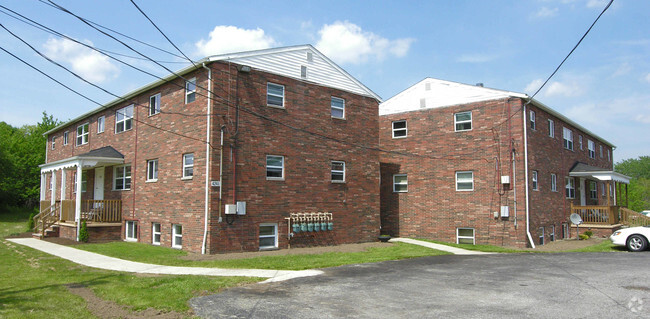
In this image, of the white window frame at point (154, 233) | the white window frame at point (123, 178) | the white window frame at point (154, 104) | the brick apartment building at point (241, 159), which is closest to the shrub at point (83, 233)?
the brick apartment building at point (241, 159)

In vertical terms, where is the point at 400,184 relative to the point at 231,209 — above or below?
above

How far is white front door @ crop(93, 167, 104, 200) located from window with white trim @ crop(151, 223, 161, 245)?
19.9 ft

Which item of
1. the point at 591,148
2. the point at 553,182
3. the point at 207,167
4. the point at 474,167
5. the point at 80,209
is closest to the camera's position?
the point at 207,167

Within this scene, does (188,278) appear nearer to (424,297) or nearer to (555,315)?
(424,297)

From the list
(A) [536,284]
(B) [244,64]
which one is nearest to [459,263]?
(A) [536,284]

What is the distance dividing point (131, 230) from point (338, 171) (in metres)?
9.43

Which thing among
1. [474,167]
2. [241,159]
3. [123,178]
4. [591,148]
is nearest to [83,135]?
[123,178]

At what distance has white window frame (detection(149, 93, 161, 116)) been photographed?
18.5 meters

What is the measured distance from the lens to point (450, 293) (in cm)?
880

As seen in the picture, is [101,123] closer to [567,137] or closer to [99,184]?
[99,184]

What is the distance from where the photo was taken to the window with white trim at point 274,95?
16.8m

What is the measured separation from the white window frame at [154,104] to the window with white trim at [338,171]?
755 centimetres

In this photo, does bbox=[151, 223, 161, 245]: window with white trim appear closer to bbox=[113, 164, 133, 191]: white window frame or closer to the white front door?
bbox=[113, 164, 133, 191]: white window frame

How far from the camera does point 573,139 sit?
27281 millimetres
